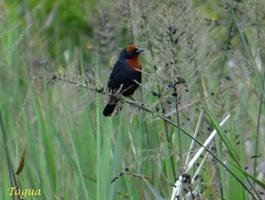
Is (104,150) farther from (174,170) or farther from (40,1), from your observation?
(40,1)

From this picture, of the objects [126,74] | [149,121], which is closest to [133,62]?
[126,74]

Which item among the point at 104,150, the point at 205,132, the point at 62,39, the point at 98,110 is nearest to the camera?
the point at 104,150

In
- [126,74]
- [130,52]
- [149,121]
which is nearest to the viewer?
[149,121]

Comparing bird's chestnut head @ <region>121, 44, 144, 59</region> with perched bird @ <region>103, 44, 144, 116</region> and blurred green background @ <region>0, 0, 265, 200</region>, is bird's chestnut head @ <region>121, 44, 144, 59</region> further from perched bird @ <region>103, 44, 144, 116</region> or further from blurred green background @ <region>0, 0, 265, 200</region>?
blurred green background @ <region>0, 0, 265, 200</region>

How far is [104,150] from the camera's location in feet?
7.56

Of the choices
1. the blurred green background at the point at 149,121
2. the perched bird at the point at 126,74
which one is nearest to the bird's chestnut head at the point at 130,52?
the perched bird at the point at 126,74

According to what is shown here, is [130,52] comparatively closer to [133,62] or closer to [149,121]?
[133,62]

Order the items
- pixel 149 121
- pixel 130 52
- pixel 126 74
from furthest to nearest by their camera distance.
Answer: pixel 130 52 → pixel 126 74 → pixel 149 121

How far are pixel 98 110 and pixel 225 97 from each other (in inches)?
15.2

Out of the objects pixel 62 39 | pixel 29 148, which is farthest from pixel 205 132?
pixel 62 39

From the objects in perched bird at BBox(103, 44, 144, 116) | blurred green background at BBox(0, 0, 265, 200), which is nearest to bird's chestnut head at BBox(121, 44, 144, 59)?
perched bird at BBox(103, 44, 144, 116)

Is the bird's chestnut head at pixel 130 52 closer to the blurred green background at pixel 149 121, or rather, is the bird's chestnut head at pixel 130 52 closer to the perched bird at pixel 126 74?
the perched bird at pixel 126 74

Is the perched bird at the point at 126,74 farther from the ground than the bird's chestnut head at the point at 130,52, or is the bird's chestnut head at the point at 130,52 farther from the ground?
the bird's chestnut head at the point at 130,52

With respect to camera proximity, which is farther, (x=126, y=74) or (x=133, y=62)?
(x=133, y=62)
